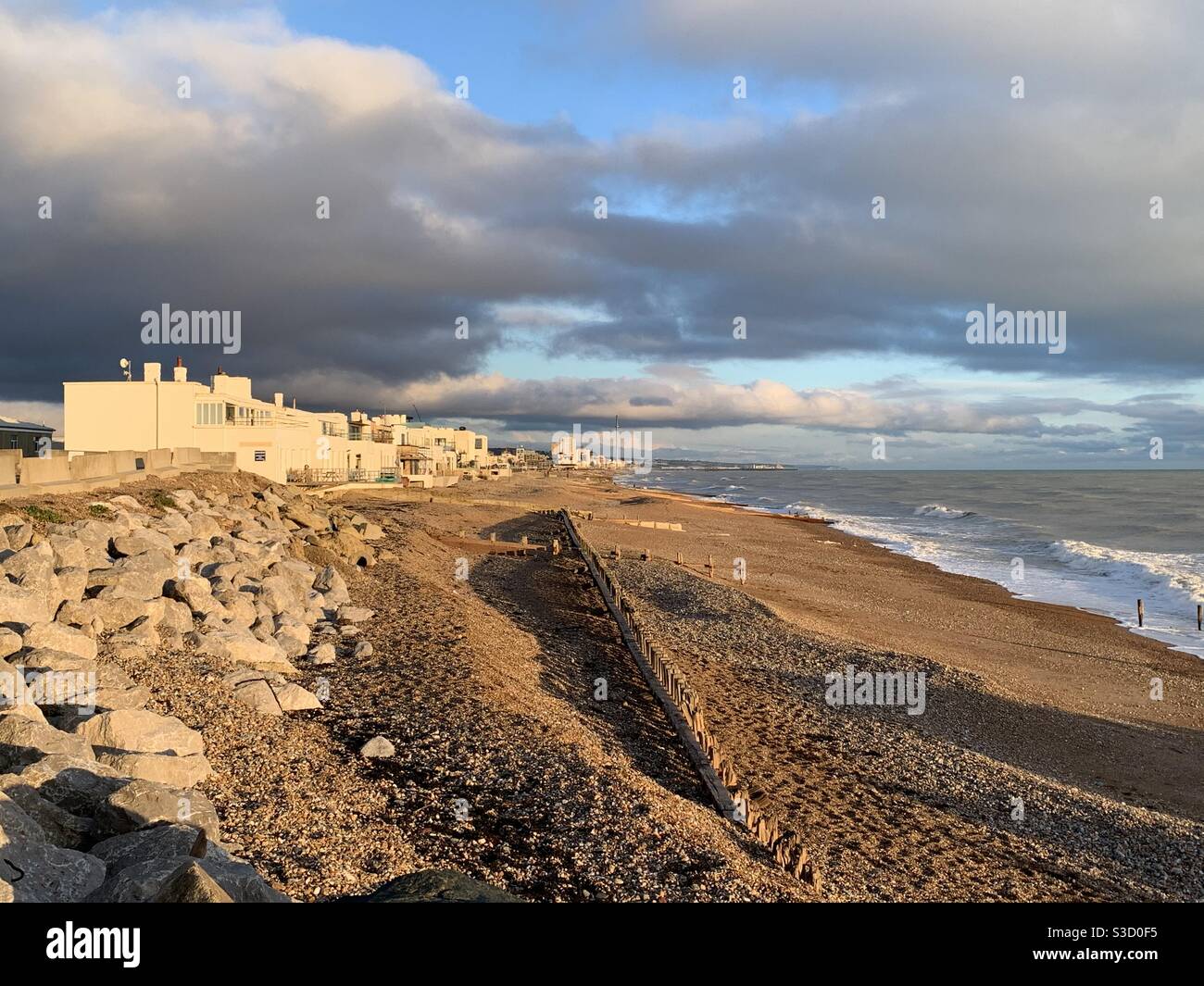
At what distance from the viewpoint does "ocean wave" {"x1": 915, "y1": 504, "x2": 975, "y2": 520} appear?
219ft

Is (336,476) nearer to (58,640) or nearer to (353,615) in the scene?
(353,615)

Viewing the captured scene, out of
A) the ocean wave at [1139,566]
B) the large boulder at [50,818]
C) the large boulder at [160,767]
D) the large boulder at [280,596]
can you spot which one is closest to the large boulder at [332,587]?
the large boulder at [280,596]

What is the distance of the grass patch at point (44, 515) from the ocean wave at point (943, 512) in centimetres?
6341

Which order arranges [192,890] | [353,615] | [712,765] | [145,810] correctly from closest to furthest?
[192,890] < [145,810] < [712,765] < [353,615]

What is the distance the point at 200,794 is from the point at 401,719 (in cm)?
368

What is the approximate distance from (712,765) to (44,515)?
508 inches

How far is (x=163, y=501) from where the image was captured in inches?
779

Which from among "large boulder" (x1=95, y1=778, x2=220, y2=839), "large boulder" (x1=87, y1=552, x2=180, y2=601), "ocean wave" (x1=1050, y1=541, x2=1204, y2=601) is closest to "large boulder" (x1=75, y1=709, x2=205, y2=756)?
"large boulder" (x1=95, y1=778, x2=220, y2=839)

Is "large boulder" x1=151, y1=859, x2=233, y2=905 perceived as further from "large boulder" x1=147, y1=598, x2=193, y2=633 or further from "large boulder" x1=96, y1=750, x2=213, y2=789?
"large boulder" x1=147, y1=598, x2=193, y2=633

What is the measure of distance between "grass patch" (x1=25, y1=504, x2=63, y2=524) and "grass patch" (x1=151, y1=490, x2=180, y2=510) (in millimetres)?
4314

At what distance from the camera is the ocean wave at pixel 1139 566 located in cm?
3095

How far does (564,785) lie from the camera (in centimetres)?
845

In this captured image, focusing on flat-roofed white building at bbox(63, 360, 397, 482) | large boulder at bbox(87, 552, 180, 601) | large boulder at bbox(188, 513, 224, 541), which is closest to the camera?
large boulder at bbox(87, 552, 180, 601)

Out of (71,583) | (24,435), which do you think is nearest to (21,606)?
(71,583)
